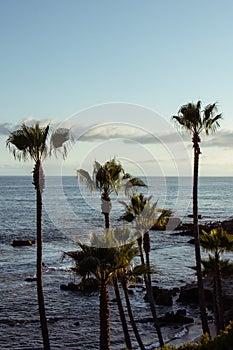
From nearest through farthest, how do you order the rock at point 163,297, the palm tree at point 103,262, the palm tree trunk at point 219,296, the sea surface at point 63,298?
the palm tree at point 103,262
the palm tree trunk at point 219,296
the sea surface at point 63,298
the rock at point 163,297

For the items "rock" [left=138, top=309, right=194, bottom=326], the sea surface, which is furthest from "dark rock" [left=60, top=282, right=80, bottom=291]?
"rock" [left=138, top=309, right=194, bottom=326]

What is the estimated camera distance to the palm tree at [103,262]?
17875 millimetres

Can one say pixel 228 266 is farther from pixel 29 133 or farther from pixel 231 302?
pixel 29 133

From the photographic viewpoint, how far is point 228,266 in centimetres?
2794

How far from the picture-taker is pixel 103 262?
1817 cm

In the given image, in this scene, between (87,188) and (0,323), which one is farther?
(0,323)

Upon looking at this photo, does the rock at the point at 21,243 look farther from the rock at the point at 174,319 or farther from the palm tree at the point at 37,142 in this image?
the palm tree at the point at 37,142

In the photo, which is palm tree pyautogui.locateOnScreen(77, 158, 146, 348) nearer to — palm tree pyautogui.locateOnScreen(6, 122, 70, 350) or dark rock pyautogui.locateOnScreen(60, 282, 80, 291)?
palm tree pyautogui.locateOnScreen(6, 122, 70, 350)

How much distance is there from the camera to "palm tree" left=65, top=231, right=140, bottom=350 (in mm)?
17875

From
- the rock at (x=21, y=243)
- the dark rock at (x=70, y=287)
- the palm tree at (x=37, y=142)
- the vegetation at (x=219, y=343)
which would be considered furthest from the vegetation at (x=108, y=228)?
the rock at (x=21, y=243)

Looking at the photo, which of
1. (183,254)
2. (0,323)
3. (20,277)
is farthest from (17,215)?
(0,323)

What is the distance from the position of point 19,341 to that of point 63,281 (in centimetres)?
1846

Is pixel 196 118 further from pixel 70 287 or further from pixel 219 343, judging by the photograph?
pixel 70 287

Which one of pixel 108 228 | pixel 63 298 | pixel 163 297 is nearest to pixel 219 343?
pixel 108 228
